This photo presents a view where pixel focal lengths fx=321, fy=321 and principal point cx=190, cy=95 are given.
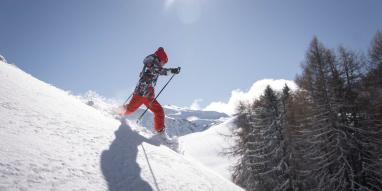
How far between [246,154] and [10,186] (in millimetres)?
24423

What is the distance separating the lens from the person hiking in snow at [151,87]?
1076 cm

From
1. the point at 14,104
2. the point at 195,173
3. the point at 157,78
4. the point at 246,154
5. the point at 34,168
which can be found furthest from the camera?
the point at 246,154

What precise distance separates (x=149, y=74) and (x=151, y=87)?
1.73ft

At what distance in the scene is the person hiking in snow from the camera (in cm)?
1076

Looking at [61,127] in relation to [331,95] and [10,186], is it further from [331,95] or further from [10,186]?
[331,95]

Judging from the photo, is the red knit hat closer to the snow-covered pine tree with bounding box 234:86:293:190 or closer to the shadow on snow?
the shadow on snow

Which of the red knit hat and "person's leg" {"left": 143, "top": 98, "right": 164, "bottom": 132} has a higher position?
the red knit hat

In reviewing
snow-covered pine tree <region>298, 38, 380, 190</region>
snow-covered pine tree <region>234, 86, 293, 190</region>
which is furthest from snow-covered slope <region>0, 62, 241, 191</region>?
snow-covered pine tree <region>234, 86, 293, 190</region>

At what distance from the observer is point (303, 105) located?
23359 mm

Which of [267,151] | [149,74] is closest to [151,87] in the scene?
[149,74]

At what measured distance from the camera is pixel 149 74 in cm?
1135

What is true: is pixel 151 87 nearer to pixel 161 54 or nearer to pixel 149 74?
pixel 149 74

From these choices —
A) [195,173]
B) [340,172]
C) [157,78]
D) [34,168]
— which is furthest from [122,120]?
[340,172]

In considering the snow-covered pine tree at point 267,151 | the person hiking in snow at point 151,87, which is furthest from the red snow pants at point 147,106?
the snow-covered pine tree at point 267,151
